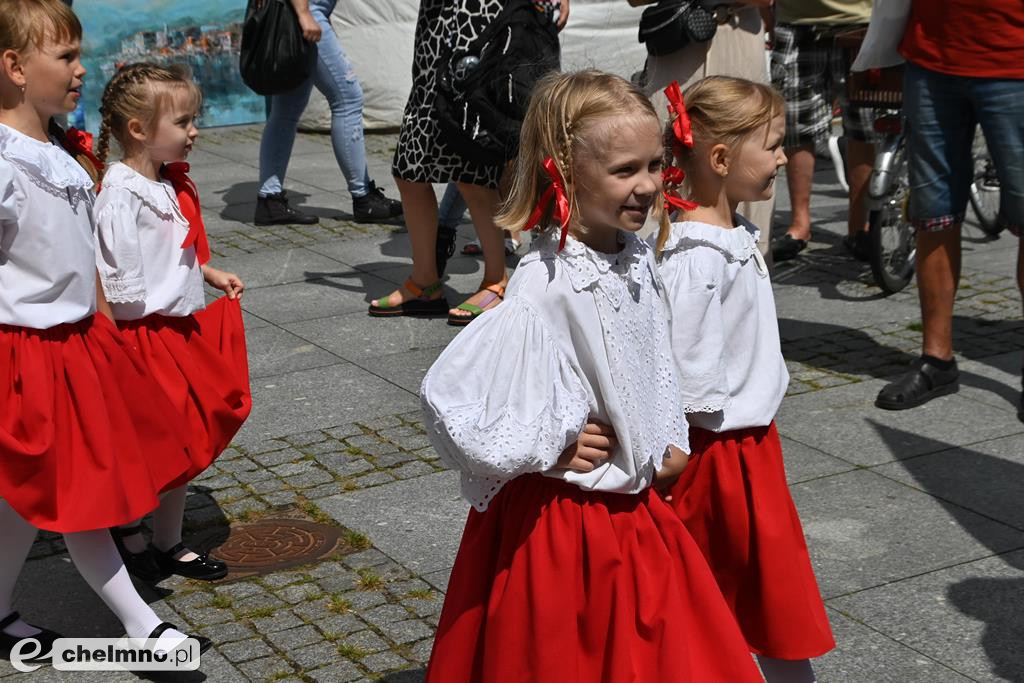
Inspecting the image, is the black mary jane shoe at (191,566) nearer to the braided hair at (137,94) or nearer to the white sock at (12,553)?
the white sock at (12,553)

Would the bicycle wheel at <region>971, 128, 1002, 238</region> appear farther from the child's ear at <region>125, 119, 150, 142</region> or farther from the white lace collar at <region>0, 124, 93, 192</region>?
the white lace collar at <region>0, 124, 93, 192</region>

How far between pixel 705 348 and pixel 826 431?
268cm

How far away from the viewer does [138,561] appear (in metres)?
4.63

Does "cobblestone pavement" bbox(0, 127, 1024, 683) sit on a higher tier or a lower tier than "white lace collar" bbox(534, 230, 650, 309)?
lower

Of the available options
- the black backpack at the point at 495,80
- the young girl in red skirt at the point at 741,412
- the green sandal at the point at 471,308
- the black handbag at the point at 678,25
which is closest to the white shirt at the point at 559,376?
the young girl in red skirt at the point at 741,412

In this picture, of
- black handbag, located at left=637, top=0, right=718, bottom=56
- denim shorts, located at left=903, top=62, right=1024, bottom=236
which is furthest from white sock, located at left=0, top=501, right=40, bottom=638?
denim shorts, located at left=903, top=62, right=1024, bottom=236

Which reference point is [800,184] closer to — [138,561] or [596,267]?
[138,561]

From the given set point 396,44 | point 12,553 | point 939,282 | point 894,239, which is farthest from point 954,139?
point 396,44

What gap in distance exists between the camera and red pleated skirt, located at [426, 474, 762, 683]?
2953 millimetres

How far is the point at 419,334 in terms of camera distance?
7.23 metres

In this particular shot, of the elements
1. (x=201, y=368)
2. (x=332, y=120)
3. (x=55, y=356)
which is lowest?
(x=332, y=120)

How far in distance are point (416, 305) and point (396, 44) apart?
5739 millimetres

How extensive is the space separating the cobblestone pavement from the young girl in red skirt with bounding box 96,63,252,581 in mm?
218

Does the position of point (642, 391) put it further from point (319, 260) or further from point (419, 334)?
point (319, 260)
